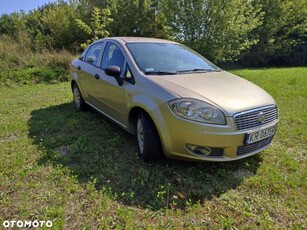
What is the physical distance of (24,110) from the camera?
560 cm

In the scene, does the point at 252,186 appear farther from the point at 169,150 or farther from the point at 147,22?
the point at 147,22

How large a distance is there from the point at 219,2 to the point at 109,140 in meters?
14.3

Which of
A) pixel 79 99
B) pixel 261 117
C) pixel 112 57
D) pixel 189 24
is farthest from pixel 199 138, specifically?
pixel 189 24

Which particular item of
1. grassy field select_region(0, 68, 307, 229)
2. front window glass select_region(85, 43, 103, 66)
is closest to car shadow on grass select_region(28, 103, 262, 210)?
grassy field select_region(0, 68, 307, 229)

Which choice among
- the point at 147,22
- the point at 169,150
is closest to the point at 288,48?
the point at 147,22

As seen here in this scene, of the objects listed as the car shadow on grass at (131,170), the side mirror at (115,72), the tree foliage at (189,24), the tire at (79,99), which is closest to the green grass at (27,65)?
the tree foliage at (189,24)

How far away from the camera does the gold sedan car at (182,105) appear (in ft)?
8.27

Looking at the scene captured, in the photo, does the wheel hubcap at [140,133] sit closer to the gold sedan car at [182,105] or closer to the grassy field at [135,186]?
the gold sedan car at [182,105]

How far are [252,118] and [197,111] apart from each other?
1.99 ft

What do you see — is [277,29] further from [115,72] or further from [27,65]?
[115,72]

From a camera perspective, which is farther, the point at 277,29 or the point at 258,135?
the point at 277,29

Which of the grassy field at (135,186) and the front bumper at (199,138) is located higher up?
the front bumper at (199,138)

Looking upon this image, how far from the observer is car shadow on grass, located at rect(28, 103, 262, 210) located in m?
2.46

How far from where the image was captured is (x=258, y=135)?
106 inches
